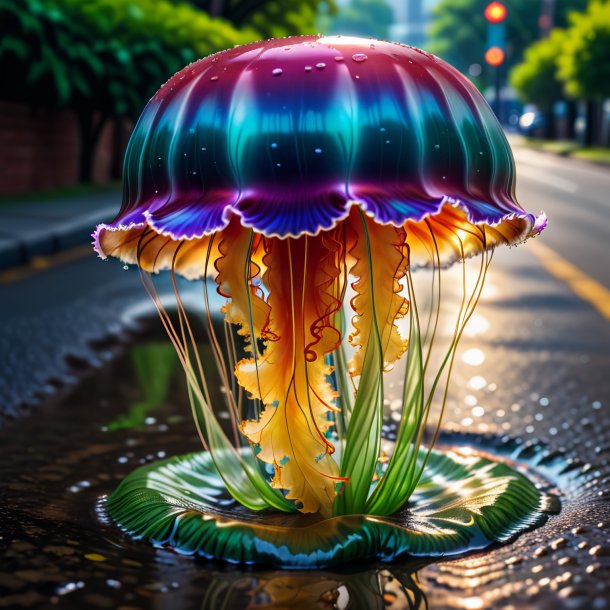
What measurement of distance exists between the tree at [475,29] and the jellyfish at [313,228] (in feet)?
235

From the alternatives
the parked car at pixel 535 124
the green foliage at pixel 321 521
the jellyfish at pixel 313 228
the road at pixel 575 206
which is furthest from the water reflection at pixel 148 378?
the parked car at pixel 535 124

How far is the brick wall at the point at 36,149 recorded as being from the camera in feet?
42.4

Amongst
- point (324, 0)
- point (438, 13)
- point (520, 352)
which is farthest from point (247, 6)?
point (438, 13)

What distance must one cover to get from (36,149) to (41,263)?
5.73m

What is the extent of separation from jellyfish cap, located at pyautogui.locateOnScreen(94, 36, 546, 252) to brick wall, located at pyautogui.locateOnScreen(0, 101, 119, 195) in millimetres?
11070

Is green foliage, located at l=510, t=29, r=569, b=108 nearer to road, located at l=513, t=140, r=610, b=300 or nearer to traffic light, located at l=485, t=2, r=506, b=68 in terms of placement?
road, located at l=513, t=140, r=610, b=300

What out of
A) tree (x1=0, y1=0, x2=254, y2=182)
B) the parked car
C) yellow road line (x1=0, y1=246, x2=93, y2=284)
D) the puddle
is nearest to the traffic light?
tree (x1=0, y1=0, x2=254, y2=182)

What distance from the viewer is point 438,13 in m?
85.4

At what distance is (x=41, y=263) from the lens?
867 centimetres

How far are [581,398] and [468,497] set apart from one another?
1.89m

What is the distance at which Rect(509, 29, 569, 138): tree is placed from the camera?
47.4m

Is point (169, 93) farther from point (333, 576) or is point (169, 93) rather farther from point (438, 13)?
point (438, 13)

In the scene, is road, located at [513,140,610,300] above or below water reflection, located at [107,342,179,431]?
below

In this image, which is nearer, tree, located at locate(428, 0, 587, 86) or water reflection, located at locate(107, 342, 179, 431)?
water reflection, located at locate(107, 342, 179, 431)
